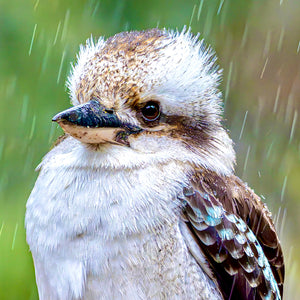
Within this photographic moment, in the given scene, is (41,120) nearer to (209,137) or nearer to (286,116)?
(209,137)

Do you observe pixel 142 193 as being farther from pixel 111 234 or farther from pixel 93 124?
pixel 93 124

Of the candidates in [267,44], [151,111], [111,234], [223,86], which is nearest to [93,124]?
[151,111]

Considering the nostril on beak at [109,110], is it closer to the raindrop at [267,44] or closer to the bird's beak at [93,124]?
the bird's beak at [93,124]

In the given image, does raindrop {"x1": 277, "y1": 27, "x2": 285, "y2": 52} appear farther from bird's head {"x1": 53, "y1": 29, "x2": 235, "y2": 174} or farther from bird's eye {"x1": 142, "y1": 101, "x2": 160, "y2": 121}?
bird's eye {"x1": 142, "y1": 101, "x2": 160, "y2": 121}

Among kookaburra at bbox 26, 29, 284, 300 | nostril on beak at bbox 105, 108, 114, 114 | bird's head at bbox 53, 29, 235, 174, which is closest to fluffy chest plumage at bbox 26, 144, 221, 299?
kookaburra at bbox 26, 29, 284, 300

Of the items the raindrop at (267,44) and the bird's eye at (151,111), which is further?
the raindrop at (267,44)

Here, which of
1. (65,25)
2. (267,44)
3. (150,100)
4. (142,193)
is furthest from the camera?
(267,44)

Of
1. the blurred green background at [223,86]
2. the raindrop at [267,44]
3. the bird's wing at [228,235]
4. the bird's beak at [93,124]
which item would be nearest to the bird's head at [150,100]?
the bird's beak at [93,124]

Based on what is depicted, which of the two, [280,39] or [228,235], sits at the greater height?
[280,39]
